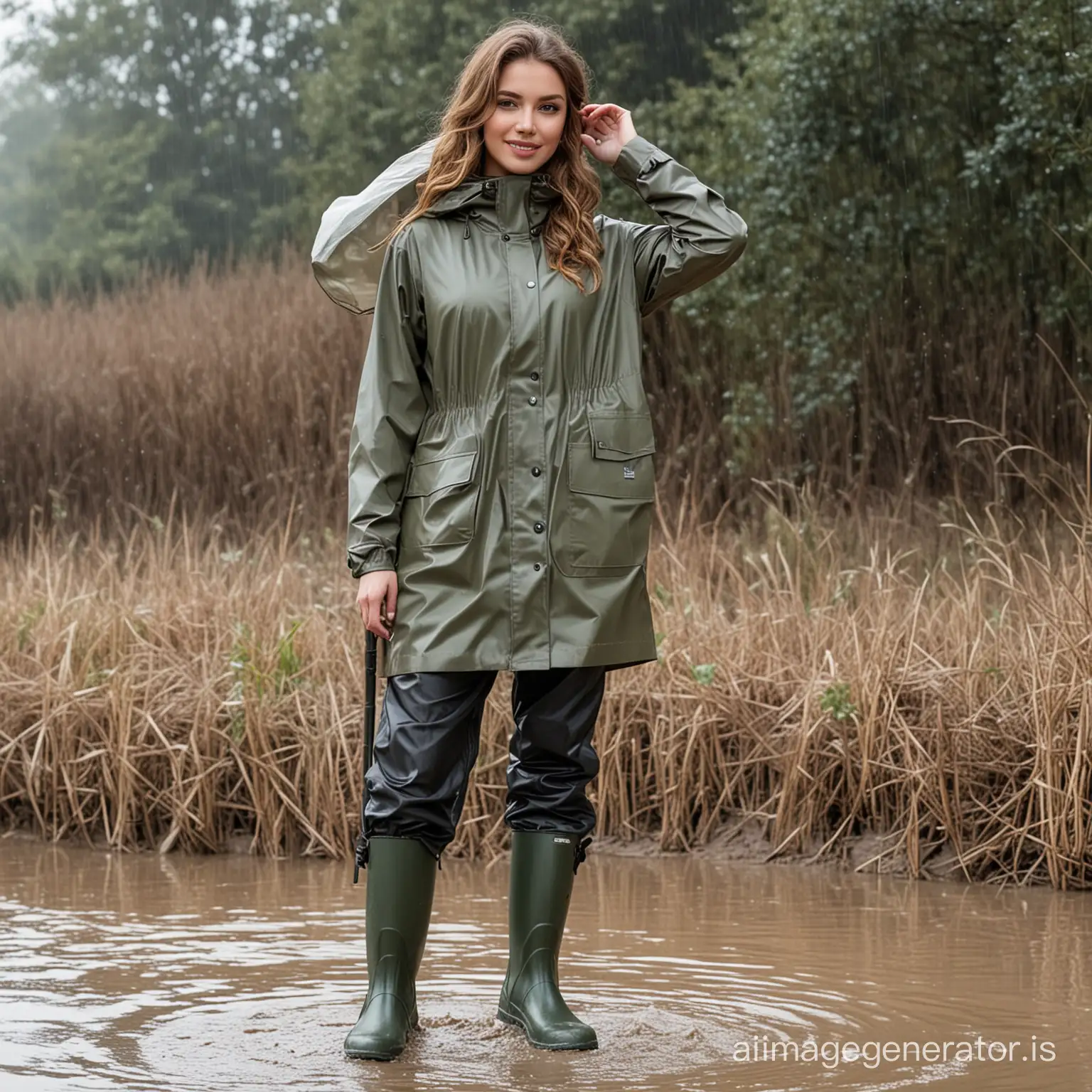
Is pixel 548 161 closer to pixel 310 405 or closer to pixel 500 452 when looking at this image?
pixel 500 452

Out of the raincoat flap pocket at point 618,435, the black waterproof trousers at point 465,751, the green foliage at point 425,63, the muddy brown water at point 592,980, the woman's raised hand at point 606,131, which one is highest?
the green foliage at point 425,63

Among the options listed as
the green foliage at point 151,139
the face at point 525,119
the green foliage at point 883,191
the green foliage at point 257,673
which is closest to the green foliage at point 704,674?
the green foliage at point 257,673

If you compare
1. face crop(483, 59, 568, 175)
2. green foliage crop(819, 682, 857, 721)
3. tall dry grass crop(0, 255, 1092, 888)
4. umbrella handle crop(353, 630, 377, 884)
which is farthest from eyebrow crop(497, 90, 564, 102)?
green foliage crop(819, 682, 857, 721)

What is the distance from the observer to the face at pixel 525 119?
348 cm

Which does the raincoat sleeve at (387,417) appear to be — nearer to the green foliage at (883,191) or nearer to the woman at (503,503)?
the woman at (503,503)

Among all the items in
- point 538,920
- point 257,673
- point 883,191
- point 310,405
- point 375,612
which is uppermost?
point 883,191

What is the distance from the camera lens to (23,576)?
8000 millimetres

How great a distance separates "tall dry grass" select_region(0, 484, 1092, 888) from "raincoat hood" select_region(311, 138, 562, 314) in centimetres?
242

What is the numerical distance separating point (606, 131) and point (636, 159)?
4.0 inches

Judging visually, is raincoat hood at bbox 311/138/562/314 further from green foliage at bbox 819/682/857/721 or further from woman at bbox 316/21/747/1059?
green foliage at bbox 819/682/857/721

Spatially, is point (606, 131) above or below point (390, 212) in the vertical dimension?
above

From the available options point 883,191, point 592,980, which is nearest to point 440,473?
point 592,980

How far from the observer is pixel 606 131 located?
3715 millimetres

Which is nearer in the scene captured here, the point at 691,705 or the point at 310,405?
the point at 691,705
